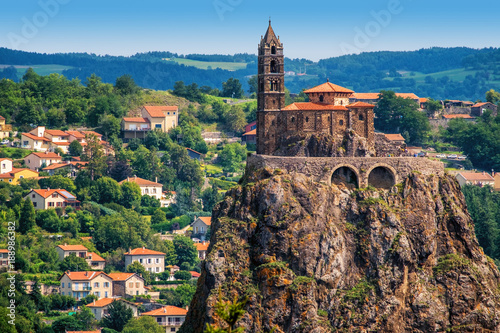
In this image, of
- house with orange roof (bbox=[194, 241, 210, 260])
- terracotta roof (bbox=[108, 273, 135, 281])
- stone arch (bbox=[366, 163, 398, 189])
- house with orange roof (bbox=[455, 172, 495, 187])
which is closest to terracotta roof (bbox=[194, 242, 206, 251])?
house with orange roof (bbox=[194, 241, 210, 260])

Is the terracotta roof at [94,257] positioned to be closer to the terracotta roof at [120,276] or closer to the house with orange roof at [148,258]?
the house with orange roof at [148,258]

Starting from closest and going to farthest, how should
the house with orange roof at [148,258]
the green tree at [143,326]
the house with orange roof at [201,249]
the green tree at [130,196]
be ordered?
the green tree at [143,326], the house with orange roof at [148,258], the house with orange roof at [201,249], the green tree at [130,196]

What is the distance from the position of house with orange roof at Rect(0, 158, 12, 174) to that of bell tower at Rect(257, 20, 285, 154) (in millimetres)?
61331

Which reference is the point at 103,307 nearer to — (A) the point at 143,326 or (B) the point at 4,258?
(A) the point at 143,326

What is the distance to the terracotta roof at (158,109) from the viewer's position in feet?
586

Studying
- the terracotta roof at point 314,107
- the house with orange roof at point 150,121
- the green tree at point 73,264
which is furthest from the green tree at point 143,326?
the house with orange roof at point 150,121

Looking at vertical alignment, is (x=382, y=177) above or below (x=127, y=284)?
above

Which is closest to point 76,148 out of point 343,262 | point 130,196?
point 130,196

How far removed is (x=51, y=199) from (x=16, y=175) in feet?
34.4

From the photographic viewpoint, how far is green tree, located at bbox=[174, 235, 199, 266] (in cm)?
14638

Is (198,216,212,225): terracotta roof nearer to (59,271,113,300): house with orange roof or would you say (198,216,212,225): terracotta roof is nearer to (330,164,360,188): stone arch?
(59,271,113,300): house with orange roof

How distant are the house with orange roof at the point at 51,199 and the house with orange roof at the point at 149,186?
11.2 meters

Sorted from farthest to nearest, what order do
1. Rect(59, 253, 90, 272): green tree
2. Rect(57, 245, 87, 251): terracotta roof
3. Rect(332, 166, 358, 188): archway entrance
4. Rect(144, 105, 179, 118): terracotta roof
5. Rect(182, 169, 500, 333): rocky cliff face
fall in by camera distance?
1. Rect(144, 105, 179, 118): terracotta roof
2. Rect(57, 245, 87, 251): terracotta roof
3. Rect(59, 253, 90, 272): green tree
4. Rect(332, 166, 358, 188): archway entrance
5. Rect(182, 169, 500, 333): rocky cliff face

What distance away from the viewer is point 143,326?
394ft
